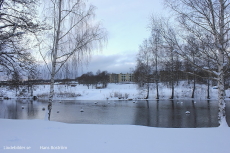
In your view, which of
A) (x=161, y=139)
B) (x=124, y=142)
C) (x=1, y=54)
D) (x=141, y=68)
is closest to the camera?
(x=124, y=142)

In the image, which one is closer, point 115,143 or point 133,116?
point 115,143

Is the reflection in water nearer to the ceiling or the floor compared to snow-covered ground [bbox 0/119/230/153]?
nearer to the floor

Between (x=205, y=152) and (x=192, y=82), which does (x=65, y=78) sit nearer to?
(x=205, y=152)

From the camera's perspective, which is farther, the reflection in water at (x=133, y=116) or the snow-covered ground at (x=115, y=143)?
the reflection in water at (x=133, y=116)

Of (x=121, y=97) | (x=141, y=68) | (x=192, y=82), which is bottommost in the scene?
(x=121, y=97)

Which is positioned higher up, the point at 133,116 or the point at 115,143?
the point at 115,143

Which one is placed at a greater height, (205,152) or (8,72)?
(8,72)

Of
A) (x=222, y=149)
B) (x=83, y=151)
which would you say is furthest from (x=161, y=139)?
(x=83, y=151)

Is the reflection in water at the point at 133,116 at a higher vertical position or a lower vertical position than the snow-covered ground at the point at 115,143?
lower

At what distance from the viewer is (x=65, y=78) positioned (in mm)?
9742

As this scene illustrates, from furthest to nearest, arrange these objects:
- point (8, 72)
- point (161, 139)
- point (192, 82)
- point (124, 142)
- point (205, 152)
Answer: point (192, 82) → point (8, 72) → point (161, 139) → point (124, 142) → point (205, 152)

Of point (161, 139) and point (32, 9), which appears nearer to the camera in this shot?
point (161, 139)

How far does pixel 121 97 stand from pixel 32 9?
2890 cm

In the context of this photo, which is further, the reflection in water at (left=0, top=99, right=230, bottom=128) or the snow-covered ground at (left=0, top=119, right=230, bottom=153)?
the reflection in water at (left=0, top=99, right=230, bottom=128)
